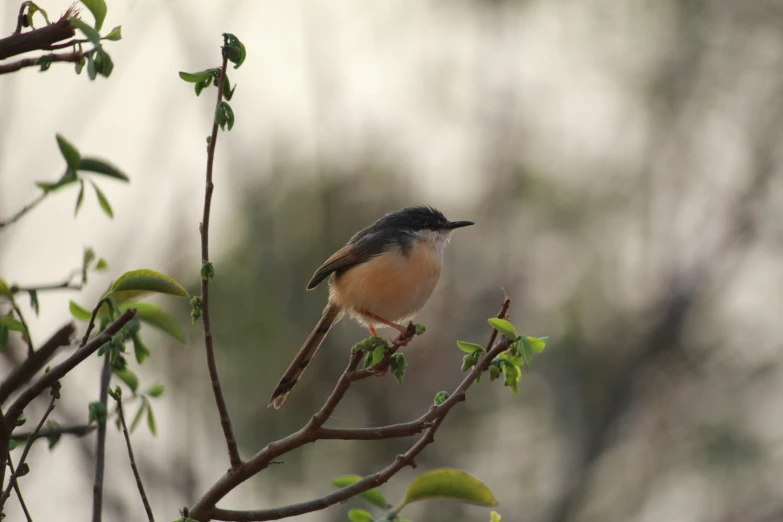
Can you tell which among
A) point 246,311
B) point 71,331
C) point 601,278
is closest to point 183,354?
point 246,311

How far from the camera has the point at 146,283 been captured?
2674 mm

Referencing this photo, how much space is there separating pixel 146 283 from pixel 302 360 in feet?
7.69

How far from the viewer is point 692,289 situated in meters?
14.0

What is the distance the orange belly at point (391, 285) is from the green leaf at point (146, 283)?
277 centimetres

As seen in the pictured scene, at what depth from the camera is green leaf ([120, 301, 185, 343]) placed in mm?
3111

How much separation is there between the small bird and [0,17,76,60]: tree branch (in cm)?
309

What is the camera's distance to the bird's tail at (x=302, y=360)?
14.9 feet

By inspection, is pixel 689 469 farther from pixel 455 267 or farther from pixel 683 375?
pixel 455 267

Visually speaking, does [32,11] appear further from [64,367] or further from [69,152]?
[64,367]

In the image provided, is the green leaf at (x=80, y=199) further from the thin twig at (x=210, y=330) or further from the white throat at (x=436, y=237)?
the white throat at (x=436, y=237)

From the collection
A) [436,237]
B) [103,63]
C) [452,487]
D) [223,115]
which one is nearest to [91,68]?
[103,63]

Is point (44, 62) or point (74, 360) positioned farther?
point (44, 62)

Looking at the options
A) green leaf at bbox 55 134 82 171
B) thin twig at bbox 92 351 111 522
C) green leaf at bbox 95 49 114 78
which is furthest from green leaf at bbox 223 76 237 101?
thin twig at bbox 92 351 111 522

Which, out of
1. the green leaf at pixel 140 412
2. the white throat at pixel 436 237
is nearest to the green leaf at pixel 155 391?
the green leaf at pixel 140 412
